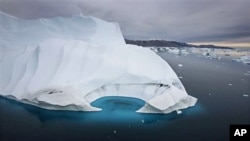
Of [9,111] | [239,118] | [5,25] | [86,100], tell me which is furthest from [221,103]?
[5,25]

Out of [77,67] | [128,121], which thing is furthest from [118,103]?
[77,67]

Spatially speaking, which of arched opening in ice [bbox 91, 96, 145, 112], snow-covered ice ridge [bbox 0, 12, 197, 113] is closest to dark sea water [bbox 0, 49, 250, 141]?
arched opening in ice [bbox 91, 96, 145, 112]

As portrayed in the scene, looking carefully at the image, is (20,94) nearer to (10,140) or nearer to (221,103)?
(10,140)

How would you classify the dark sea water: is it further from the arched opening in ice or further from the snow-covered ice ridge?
the snow-covered ice ridge

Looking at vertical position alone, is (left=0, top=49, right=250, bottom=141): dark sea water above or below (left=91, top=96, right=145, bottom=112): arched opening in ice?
below

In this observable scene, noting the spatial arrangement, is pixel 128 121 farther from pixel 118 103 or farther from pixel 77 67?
pixel 77 67

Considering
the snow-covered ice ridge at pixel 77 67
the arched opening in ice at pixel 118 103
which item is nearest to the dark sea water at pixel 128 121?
the arched opening in ice at pixel 118 103
